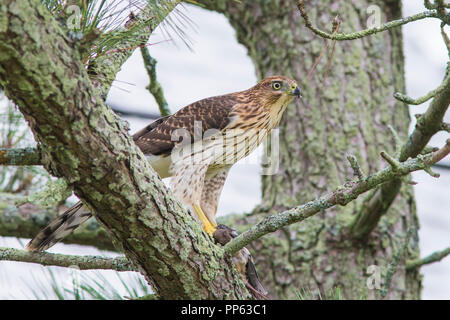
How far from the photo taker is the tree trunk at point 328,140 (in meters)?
4.20

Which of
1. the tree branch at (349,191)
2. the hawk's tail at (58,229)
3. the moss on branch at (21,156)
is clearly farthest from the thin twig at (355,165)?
the moss on branch at (21,156)

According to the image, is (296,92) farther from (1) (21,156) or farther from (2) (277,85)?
(1) (21,156)

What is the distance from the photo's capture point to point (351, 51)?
4.72 m

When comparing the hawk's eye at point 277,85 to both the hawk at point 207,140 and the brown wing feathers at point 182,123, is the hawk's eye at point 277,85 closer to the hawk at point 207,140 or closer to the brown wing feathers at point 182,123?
the hawk at point 207,140

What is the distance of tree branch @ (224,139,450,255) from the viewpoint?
6.58 ft

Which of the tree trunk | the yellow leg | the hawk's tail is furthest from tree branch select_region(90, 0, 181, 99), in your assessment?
the tree trunk

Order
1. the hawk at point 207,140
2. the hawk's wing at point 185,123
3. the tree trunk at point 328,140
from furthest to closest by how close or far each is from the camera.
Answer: the tree trunk at point 328,140 → the hawk's wing at point 185,123 → the hawk at point 207,140

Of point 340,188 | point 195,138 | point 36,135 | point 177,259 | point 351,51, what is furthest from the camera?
point 351,51

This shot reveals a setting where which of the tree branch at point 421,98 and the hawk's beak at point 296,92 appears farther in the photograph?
the hawk's beak at point 296,92

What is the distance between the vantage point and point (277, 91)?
12.6 ft

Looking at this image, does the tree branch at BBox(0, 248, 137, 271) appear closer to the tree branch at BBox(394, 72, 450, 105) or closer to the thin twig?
the thin twig
